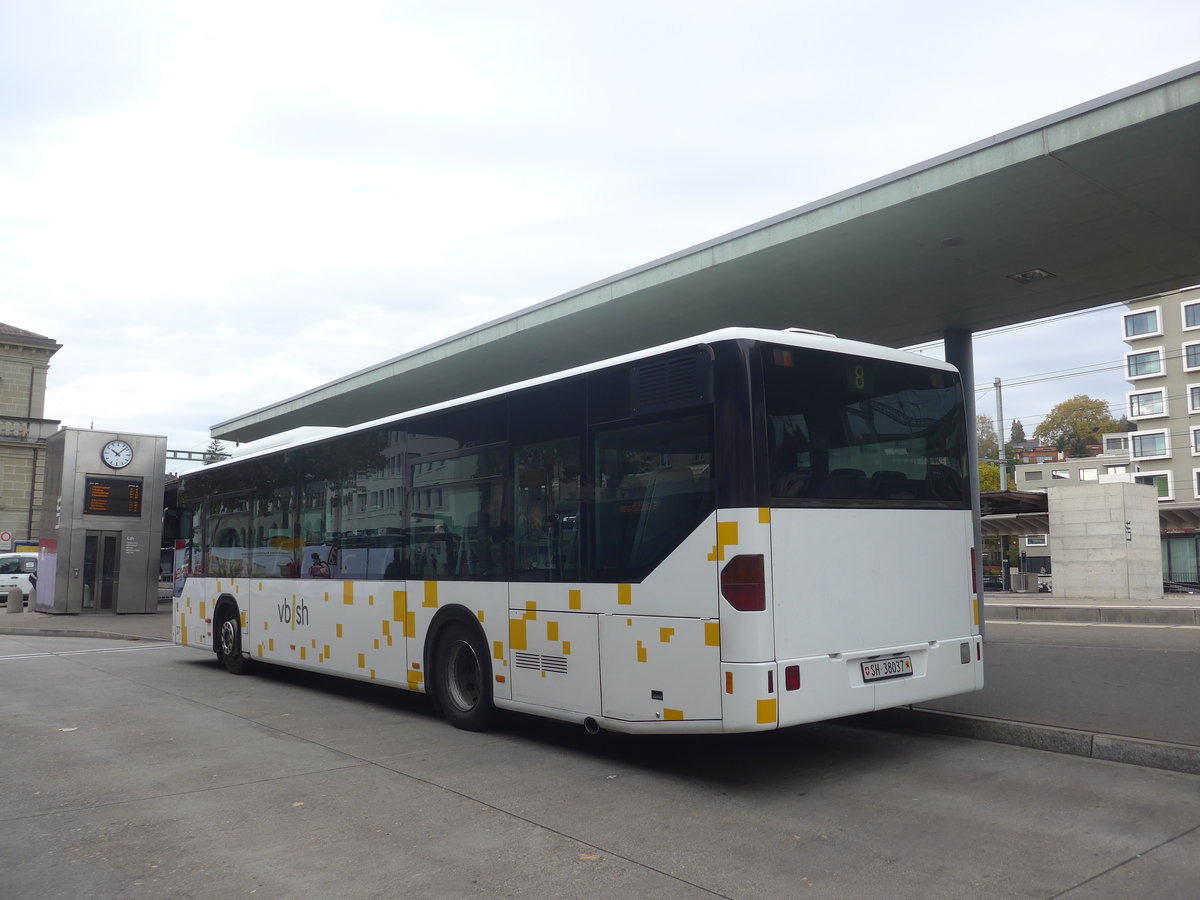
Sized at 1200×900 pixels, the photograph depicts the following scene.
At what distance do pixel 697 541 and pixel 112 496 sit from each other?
26285 mm

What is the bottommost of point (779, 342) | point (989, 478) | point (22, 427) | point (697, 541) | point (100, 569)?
point (100, 569)

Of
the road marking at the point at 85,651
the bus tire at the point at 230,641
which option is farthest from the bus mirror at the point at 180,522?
the road marking at the point at 85,651

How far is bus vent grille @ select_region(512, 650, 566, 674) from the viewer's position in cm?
760

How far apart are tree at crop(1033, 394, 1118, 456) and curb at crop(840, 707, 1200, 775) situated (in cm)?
10157

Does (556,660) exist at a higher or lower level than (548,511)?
lower

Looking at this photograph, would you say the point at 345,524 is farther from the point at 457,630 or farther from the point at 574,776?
the point at 574,776

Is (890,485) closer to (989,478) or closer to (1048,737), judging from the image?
(1048,737)

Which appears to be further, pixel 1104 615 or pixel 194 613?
pixel 1104 615

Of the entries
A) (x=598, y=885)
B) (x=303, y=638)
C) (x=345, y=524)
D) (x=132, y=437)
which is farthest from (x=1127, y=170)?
(x=132, y=437)

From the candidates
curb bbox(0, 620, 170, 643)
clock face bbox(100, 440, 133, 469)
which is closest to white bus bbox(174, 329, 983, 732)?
curb bbox(0, 620, 170, 643)

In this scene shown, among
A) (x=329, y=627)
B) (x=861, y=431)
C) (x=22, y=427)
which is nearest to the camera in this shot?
(x=861, y=431)

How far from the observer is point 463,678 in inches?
357

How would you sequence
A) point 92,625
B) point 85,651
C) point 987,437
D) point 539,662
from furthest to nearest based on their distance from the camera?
point 987,437 < point 92,625 < point 85,651 < point 539,662

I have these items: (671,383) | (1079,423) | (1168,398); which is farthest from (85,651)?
(1079,423)
